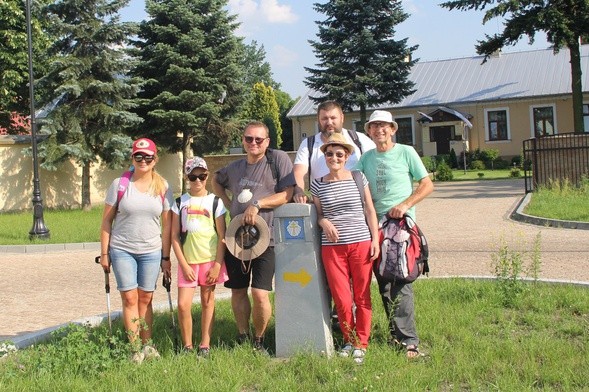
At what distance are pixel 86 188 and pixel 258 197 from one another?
1964cm

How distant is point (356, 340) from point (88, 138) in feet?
66.6

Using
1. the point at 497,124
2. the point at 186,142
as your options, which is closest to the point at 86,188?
the point at 186,142

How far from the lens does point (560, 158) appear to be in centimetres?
2075

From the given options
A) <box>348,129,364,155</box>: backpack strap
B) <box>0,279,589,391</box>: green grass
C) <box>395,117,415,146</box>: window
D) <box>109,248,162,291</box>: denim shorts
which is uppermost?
<box>395,117,415,146</box>: window

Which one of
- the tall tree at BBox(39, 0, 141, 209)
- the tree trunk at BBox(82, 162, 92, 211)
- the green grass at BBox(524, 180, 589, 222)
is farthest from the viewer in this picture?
the tree trunk at BBox(82, 162, 92, 211)

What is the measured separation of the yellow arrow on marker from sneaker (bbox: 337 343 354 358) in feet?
1.86

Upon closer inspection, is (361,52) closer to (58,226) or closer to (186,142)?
(186,142)

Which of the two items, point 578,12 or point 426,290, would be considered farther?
point 578,12

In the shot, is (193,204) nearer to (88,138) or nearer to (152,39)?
(88,138)

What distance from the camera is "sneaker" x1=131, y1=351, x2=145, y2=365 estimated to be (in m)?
5.25

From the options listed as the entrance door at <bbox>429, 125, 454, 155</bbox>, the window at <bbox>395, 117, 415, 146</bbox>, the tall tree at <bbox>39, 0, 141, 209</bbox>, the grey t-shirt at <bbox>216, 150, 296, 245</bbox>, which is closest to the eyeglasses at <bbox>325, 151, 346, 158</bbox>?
the grey t-shirt at <bbox>216, 150, 296, 245</bbox>

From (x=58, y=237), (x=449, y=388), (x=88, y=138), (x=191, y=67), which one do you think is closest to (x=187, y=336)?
(x=449, y=388)

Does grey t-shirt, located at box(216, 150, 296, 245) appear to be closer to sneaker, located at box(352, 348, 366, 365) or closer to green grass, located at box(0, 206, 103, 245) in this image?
sneaker, located at box(352, 348, 366, 365)

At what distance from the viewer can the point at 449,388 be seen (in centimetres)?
449
